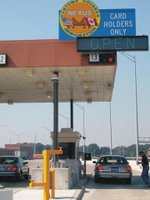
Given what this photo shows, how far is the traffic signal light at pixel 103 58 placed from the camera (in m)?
17.7

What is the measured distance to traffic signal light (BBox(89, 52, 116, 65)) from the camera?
17.7 meters

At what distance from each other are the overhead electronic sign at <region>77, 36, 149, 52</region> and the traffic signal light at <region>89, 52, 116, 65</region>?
10.6 inches

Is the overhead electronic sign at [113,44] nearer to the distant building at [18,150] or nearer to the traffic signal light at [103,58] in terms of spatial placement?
the traffic signal light at [103,58]

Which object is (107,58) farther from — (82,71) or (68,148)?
(68,148)

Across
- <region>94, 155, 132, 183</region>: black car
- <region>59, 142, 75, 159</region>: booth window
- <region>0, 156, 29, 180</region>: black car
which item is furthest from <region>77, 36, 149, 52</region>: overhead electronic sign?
<region>0, 156, 29, 180</region>: black car

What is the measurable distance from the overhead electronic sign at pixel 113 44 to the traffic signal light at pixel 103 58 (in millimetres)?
270

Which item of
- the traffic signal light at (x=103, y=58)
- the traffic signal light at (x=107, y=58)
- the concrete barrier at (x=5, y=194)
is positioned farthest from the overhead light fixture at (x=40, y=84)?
the concrete barrier at (x=5, y=194)

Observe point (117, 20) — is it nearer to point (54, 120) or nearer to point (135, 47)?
point (135, 47)

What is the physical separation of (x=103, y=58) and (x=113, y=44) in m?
0.67

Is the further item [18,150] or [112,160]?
[18,150]

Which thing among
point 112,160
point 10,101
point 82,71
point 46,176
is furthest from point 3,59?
point 10,101

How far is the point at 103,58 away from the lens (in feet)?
58.4

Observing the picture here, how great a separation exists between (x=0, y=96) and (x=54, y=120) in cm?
907

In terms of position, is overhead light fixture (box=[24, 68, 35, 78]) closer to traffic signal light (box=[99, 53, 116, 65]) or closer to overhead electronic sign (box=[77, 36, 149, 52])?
overhead electronic sign (box=[77, 36, 149, 52])
